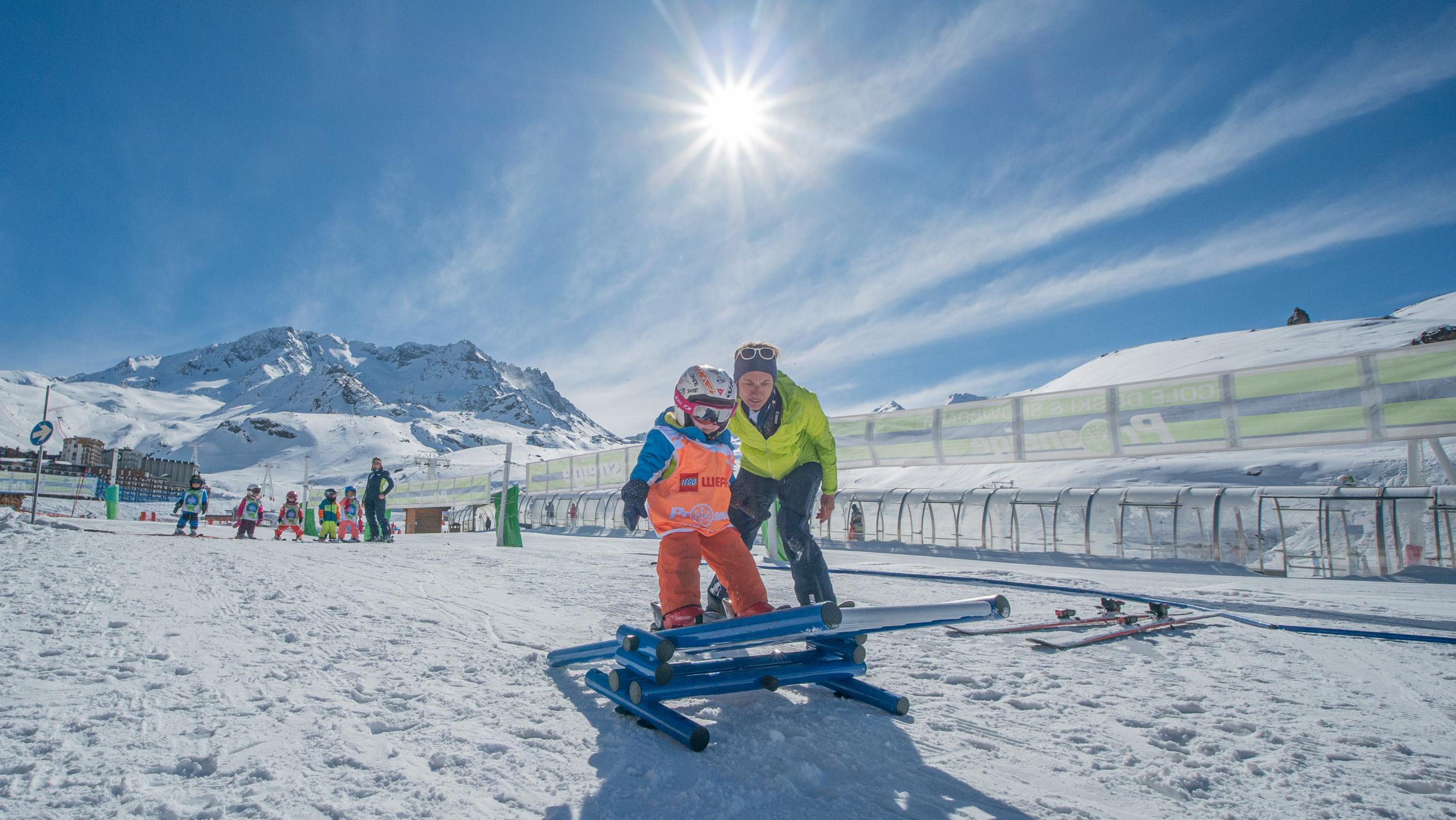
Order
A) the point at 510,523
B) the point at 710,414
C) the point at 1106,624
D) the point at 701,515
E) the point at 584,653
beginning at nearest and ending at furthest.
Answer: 1. the point at 584,653
2. the point at 701,515
3. the point at 710,414
4. the point at 1106,624
5. the point at 510,523

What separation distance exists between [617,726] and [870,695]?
Answer: 1049 mm

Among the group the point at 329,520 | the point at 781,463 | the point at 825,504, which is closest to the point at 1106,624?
the point at 825,504

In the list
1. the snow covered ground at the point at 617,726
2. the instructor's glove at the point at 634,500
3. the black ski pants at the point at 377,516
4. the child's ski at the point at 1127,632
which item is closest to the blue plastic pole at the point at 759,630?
the snow covered ground at the point at 617,726

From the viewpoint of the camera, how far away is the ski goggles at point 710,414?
10.5 ft

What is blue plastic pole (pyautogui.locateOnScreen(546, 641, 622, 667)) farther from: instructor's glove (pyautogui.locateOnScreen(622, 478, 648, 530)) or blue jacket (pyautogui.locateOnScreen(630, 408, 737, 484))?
blue jacket (pyautogui.locateOnScreen(630, 408, 737, 484))

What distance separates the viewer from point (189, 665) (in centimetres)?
269

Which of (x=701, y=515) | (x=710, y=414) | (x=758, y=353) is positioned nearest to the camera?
(x=701, y=515)

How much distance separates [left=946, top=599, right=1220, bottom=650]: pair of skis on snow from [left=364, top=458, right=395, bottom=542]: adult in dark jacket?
47.2 feet

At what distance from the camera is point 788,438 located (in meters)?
3.71

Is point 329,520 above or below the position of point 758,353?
below

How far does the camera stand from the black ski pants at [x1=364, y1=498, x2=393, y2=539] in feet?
48.8

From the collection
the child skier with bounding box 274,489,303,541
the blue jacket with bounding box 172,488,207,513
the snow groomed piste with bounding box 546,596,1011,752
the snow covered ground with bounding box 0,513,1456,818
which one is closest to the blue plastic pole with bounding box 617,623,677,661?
the snow groomed piste with bounding box 546,596,1011,752

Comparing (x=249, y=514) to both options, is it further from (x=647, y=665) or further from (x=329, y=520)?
(x=647, y=665)

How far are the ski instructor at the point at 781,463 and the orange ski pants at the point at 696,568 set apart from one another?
555 mm
